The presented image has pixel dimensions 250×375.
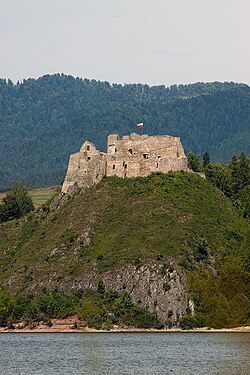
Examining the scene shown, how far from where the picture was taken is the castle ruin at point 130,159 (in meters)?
161

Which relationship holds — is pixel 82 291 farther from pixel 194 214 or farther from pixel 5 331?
pixel 194 214

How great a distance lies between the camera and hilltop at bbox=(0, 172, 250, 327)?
457 ft

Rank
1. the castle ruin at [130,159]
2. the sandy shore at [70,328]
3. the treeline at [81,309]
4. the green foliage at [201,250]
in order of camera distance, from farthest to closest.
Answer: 1. the castle ruin at [130,159]
2. the green foliage at [201,250]
3. the treeline at [81,309]
4. the sandy shore at [70,328]

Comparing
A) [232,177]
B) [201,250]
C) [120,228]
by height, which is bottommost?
[201,250]

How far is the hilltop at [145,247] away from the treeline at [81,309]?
110 centimetres

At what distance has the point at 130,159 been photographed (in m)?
162

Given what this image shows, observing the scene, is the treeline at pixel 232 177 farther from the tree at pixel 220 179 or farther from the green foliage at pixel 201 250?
the green foliage at pixel 201 250

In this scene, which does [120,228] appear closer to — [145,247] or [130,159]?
[145,247]

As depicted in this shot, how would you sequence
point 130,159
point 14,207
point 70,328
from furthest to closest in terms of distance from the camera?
→ point 14,207 → point 130,159 → point 70,328

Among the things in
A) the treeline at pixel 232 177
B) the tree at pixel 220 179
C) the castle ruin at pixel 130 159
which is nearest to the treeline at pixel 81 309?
the castle ruin at pixel 130 159

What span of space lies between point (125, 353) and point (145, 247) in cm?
3705

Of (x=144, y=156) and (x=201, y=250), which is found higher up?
(x=144, y=156)

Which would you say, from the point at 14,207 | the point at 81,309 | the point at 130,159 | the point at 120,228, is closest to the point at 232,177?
the point at 130,159

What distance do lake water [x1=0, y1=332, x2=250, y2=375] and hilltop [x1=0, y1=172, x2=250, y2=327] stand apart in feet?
20.8
